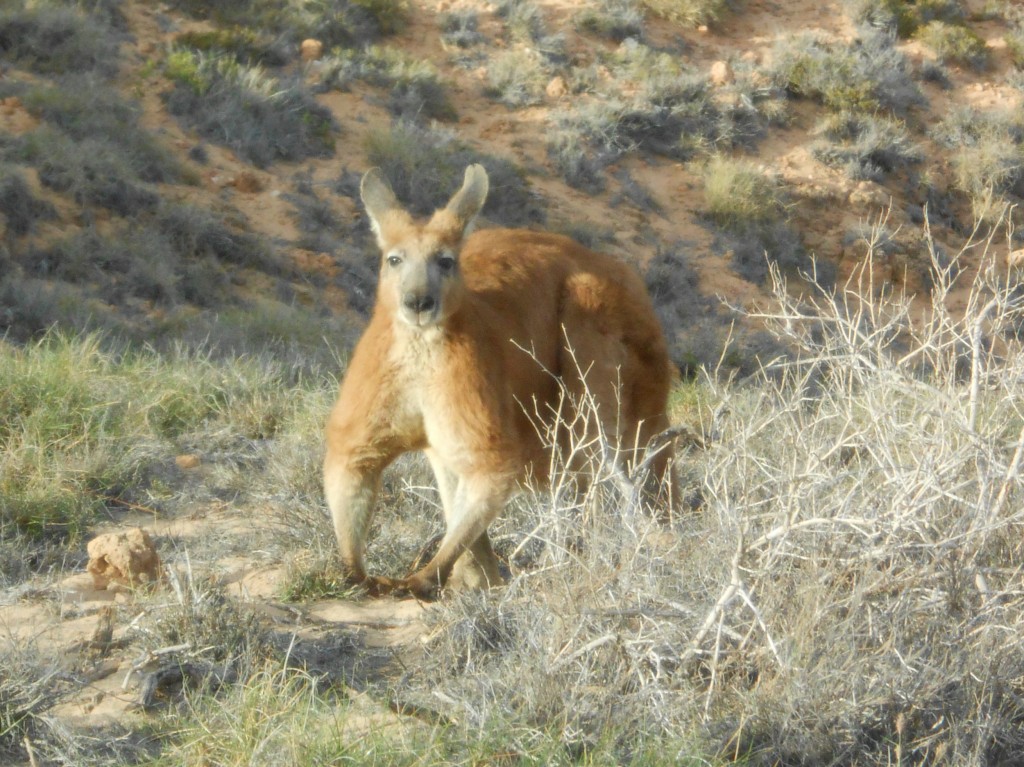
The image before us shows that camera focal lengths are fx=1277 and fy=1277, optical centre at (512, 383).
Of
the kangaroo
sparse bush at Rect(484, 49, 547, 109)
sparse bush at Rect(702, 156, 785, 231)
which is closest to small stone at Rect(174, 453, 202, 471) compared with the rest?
the kangaroo

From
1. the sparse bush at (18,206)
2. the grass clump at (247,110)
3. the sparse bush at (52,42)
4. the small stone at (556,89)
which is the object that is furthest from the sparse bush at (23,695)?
the small stone at (556,89)

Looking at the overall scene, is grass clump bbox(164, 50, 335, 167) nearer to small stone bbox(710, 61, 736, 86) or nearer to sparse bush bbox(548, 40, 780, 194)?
sparse bush bbox(548, 40, 780, 194)

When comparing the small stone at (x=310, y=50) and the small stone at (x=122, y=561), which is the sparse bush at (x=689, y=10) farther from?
the small stone at (x=122, y=561)

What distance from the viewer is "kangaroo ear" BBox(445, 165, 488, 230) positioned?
6.26 m

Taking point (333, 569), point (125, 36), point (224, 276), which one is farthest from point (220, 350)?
point (125, 36)

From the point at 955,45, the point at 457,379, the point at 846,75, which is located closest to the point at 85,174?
the point at 457,379

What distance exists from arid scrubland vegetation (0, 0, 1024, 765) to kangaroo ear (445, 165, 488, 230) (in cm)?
136

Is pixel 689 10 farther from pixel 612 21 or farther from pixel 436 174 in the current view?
pixel 436 174

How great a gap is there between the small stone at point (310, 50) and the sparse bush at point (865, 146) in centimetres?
788

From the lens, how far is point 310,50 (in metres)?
19.5

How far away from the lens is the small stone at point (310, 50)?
19.5m

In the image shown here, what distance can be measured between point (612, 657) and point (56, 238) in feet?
35.8

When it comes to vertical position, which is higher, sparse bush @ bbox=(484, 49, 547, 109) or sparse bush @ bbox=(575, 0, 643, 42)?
sparse bush @ bbox=(575, 0, 643, 42)

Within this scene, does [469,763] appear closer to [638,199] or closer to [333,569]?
[333,569]
